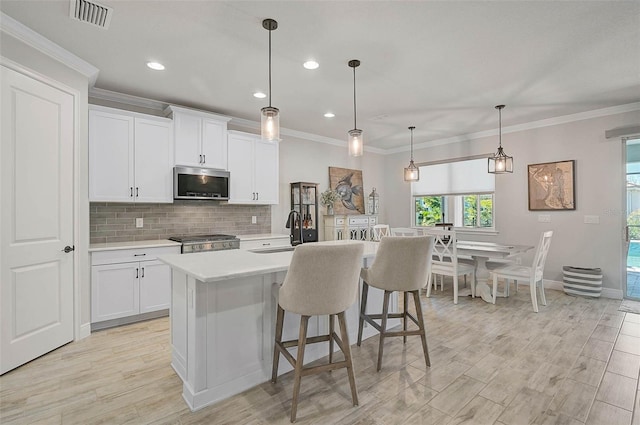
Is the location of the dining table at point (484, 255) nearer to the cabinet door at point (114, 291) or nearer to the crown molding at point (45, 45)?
the cabinet door at point (114, 291)

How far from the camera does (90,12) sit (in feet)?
7.45

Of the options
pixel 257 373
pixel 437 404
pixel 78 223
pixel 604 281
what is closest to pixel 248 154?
pixel 78 223

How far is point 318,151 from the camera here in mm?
6039

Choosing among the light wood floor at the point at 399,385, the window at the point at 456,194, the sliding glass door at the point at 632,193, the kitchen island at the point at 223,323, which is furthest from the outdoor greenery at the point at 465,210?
the kitchen island at the point at 223,323

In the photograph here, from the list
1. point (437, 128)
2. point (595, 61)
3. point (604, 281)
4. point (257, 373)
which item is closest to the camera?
point (257, 373)

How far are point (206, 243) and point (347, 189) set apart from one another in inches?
130

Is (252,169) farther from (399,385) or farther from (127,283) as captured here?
(399,385)

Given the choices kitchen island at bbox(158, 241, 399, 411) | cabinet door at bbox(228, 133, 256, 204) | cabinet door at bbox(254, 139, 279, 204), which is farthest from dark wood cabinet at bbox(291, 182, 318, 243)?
kitchen island at bbox(158, 241, 399, 411)

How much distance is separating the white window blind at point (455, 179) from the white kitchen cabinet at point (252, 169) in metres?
3.28

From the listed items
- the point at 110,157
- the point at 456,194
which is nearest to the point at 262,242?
the point at 110,157

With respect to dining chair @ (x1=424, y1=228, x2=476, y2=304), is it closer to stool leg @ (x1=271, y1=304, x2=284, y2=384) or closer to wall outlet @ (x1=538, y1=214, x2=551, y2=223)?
wall outlet @ (x1=538, y1=214, x2=551, y2=223)

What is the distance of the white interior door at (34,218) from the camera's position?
8.07 ft

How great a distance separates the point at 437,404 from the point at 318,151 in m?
4.73

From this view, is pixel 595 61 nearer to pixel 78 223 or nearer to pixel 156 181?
pixel 156 181
